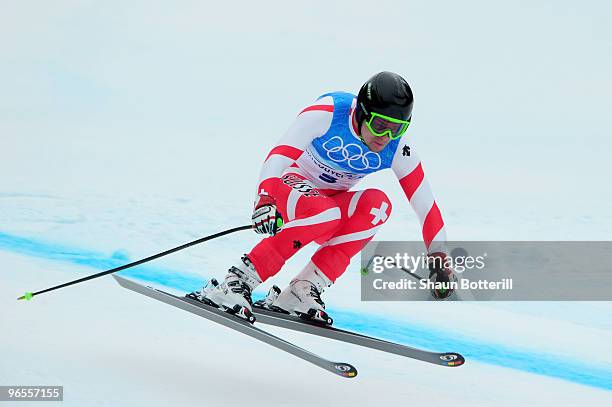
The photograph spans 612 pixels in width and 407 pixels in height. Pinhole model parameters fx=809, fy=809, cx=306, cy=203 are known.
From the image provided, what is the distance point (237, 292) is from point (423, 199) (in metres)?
0.94

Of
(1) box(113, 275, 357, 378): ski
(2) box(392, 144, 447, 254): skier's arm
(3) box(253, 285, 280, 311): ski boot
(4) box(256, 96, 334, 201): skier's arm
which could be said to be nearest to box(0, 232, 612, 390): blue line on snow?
(2) box(392, 144, 447, 254): skier's arm

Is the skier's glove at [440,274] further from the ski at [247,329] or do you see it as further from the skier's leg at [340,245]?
the ski at [247,329]

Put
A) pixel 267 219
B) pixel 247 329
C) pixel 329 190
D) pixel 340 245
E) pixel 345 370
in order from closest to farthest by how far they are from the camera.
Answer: pixel 345 370
pixel 267 219
pixel 247 329
pixel 340 245
pixel 329 190

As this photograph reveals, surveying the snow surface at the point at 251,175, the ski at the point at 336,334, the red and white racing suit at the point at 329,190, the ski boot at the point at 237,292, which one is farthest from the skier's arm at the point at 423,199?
the ski boot at the point at 237,292

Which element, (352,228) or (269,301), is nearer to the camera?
(352,228)

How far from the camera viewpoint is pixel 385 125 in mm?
3279

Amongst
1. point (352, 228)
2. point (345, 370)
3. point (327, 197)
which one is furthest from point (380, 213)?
point (345, 370)

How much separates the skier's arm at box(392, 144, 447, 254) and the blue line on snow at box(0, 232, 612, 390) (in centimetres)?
85

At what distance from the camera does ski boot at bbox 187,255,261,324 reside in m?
3.39

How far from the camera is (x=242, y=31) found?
32.7 feet

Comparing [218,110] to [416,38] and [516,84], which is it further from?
[516,84]

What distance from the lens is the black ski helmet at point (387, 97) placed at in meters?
3.22

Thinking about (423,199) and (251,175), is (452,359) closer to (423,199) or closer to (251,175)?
(423,199)

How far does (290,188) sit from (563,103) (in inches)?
277
